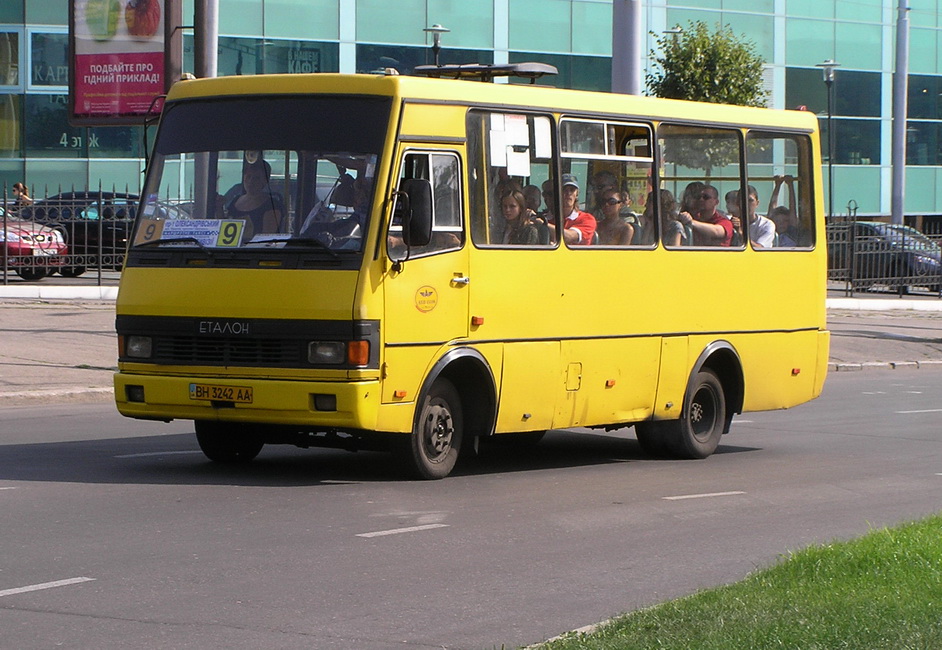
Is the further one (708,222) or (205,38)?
(205,38)

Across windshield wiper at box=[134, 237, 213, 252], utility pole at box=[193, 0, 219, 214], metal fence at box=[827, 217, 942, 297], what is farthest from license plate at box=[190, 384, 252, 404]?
metal fence at box=[827, 217, 942, 297]

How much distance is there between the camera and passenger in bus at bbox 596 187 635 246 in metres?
12.7

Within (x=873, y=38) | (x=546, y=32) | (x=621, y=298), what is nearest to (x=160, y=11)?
(x=621, y=298)

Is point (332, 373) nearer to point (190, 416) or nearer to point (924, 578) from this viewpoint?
point (190, 416)

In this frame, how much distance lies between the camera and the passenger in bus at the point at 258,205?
10.9m

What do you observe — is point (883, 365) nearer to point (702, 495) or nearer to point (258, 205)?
point (702, 495)

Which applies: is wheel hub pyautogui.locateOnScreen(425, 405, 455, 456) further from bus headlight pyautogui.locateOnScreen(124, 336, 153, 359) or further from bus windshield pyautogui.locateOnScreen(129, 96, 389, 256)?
bus headlight pyautogui.locateOnScreen(124, 336, 153, 359)

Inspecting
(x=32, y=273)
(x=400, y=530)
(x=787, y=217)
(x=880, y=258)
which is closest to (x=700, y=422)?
(x=787, y=217)

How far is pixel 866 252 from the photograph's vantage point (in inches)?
1561

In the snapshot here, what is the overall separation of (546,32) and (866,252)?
11849 millimetres

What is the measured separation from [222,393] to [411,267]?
145cm

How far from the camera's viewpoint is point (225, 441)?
11859 millimetres

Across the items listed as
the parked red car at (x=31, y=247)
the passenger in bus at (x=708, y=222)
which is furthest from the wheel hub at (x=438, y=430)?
the parked red car at (x=31, y=247)

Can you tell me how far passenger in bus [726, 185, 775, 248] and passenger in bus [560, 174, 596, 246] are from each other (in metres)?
1.97
